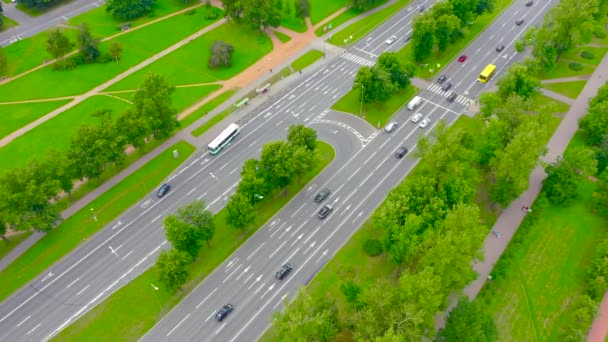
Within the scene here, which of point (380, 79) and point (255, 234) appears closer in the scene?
point (255, 234)

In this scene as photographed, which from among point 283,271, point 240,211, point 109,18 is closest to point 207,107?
point 240,211

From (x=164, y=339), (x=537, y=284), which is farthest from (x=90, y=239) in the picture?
(x=537, y=284)

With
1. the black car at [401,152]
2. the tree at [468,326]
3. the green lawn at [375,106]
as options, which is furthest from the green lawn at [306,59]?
the tree at [468,326]

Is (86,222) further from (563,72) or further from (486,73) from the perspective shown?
(563,72)

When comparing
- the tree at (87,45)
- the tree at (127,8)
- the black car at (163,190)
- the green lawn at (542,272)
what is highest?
the tree at (127,8)

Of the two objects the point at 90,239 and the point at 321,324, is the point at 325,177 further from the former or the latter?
the point at 90,239

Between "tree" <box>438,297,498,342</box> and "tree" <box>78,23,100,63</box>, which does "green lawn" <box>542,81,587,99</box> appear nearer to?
"tree" <box>438,297,498,342</box>

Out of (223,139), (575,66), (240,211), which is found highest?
(223,139)

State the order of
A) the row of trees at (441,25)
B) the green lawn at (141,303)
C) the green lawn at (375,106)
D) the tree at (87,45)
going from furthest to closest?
the tree at (87,45), the row of trees at (441,25), the green lawn at (375,106), the green lawn at (141,303)

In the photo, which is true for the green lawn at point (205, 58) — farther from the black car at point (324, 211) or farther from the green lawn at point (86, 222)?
the black car at point (324, 211)
